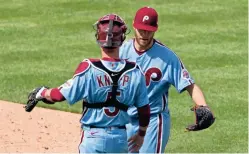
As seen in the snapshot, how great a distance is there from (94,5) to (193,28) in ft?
10.0

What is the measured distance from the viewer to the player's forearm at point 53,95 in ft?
18.8

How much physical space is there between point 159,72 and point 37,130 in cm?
385

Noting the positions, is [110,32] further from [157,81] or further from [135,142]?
[157,81]

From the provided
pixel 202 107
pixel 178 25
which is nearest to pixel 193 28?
pixel 178 25

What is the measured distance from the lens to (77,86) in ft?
18.5

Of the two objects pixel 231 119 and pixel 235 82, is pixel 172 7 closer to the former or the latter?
pixel 235 82

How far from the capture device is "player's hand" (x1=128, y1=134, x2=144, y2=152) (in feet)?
20.4

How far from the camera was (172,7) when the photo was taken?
1870 centimetres

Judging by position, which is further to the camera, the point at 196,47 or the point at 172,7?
the point at 172,7

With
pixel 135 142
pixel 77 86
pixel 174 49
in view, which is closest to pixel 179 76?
pixel 135 142

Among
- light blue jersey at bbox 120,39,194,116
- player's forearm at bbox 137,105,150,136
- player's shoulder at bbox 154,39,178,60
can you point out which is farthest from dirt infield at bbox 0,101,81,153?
player's forearm at bbox 137,105,150,136

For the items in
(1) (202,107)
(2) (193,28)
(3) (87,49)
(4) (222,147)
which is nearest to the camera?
(1) (202,107)

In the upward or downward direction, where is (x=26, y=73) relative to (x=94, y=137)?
downward

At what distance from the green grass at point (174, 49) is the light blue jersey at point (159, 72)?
2692 millimetres
